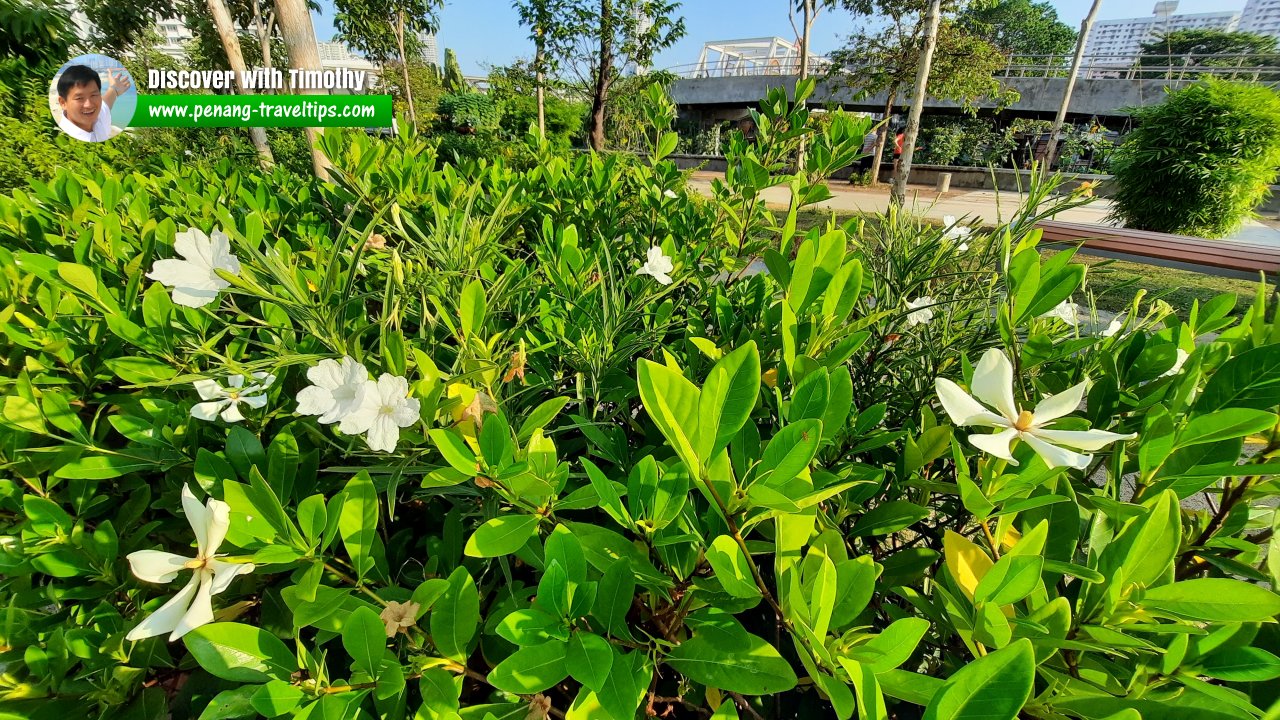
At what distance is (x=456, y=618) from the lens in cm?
53

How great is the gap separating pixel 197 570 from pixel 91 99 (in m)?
6.78

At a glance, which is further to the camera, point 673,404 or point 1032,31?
point 1032,31

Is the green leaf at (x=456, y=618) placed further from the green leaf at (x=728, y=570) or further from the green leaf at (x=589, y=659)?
the green leaf at (x=728, y=570)

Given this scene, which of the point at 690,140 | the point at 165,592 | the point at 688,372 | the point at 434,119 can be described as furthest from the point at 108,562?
the point at 690,140

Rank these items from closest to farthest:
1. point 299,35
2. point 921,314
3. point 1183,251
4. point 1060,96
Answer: point 921,314, point 299,35, point 1183,251, point 1060,96

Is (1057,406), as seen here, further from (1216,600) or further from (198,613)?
(198,613)

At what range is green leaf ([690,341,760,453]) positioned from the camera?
1.49 ft

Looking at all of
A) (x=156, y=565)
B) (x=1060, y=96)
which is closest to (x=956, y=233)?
(x=156, y=565)

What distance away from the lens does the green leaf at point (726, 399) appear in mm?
453

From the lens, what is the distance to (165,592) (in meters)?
0.77

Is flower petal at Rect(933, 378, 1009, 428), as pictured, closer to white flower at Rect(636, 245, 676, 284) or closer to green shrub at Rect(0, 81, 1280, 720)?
green shrub at Rect(0, 81, 1280, 720)

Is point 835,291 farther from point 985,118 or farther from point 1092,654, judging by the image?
point 985,118

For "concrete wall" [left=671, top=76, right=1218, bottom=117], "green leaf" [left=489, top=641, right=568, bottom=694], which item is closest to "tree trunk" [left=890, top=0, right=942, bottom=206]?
"concrete wall" [left=671, top=76, right=1218, bottom=117]

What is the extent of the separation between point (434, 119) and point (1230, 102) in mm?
18027
